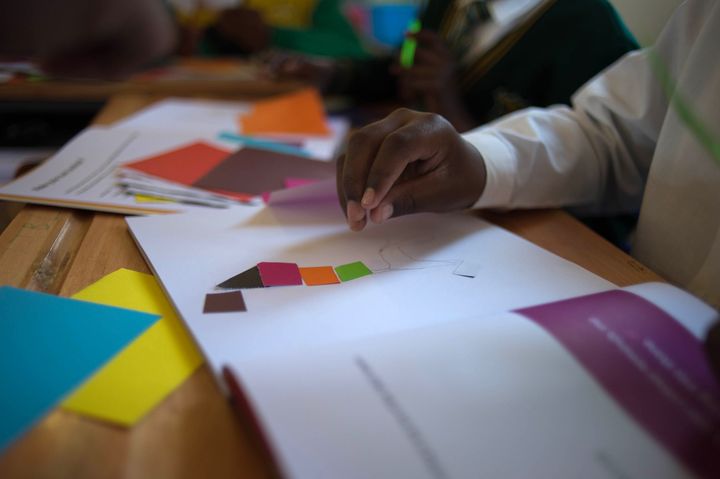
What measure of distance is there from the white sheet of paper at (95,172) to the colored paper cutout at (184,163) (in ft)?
0.07

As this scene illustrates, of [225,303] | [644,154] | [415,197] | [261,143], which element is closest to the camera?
[225,303]

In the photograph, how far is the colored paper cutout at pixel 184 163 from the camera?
679 millimetres

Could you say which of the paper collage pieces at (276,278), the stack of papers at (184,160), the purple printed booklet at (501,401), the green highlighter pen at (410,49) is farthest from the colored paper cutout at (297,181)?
the green highlighter pen at (410,49)

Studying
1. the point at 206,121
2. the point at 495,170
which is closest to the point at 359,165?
the point at 495,170

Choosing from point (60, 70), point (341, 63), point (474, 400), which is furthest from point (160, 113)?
point (474, 400)

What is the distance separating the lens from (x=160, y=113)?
959mm

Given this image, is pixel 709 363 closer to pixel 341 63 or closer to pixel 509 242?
pixel 509 242

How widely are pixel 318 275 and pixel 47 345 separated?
0.20 metres

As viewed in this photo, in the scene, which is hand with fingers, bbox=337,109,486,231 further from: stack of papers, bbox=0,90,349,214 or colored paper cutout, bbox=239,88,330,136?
colored paper cutout, bbox=239,88,330,136

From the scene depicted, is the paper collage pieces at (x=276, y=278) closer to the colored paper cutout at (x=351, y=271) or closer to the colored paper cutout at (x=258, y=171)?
the colored paper cutout at (x=351, y=271)

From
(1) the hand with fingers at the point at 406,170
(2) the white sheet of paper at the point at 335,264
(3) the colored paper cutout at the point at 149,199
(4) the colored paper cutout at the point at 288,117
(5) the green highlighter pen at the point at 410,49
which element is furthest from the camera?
(5) the green highlighter pen at the point at 410,49

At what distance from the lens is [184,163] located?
28.3 inches

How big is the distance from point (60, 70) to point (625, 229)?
72 centimetres

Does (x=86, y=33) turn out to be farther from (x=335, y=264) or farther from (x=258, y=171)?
(x=258, y=171)
